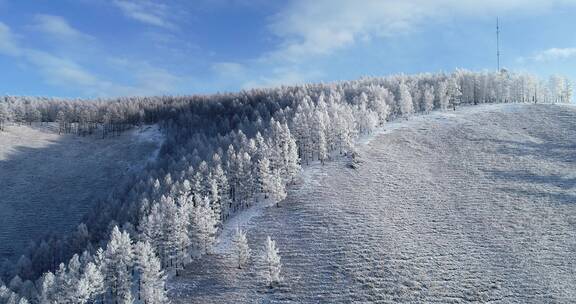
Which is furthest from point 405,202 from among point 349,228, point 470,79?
point 470,79

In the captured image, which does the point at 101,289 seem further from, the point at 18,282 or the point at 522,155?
the point at 522,155

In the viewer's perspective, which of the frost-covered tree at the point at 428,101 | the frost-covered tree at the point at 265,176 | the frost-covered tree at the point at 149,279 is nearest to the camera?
the frost-covered tree at the point at 149,279

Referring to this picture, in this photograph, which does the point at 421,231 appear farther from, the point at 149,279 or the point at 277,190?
the point at 149,279

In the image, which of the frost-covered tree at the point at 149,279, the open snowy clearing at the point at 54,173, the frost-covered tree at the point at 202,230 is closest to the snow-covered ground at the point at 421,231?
the frost-covered tree at the point at 202,230

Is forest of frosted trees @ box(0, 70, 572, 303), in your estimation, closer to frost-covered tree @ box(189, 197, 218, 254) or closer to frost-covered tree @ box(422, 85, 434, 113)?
frost-covered tree @ box(189, 197, 218, 254)

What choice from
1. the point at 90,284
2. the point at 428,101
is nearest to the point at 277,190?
the point at 90,284

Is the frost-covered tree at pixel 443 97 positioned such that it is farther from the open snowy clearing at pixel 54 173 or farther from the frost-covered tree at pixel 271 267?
the frost-covered tree at pixel 271 267

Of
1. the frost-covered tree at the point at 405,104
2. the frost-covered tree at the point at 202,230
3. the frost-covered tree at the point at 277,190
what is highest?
the frost-covered tree at the point at 405,104
